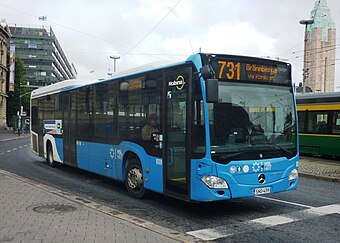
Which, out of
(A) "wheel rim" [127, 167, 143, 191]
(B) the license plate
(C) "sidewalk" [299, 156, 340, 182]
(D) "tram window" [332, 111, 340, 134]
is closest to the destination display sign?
(B) the license plate

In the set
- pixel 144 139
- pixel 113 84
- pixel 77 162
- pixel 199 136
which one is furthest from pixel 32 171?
pixel 199 136

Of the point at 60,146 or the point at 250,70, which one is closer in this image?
the point at 250,70

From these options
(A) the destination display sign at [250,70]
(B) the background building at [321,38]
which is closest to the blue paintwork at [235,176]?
(A) the destination display sign at [250,70]

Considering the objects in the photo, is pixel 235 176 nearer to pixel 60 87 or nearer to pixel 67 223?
pixel 67 223

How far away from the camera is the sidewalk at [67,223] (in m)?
5.40

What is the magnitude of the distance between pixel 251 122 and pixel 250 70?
100 centimetres

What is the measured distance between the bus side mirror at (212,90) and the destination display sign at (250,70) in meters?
0.50

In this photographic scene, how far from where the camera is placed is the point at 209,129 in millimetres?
6816

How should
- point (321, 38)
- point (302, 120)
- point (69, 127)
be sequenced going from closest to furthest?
point (69, 127) < point (302, 120) < point (321, 38)

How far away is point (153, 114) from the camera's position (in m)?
8.24

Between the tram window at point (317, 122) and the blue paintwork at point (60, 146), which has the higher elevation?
the tram window at point (317, 122)

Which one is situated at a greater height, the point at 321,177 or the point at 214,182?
the point at 214,182

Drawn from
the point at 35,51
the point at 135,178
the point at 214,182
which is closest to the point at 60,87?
the point at 135,178

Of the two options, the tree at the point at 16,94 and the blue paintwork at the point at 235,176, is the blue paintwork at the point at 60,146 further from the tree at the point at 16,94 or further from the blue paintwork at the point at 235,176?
the tree at the point at 16,94
